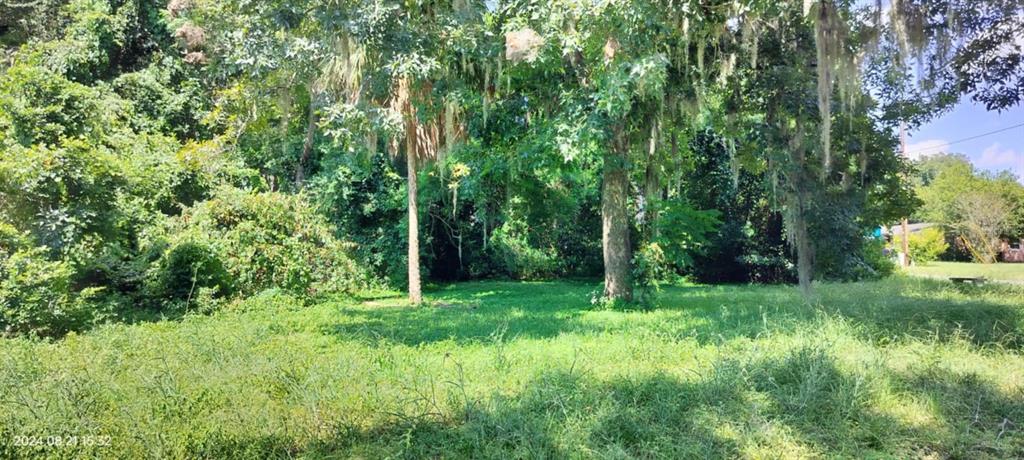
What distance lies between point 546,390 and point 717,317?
416 centimetres

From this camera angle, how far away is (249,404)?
11.7 feet

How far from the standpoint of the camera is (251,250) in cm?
998

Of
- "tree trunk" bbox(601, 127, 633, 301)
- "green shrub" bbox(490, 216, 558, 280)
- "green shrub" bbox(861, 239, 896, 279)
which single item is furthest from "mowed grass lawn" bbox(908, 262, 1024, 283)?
"green shrub" bbox(490, 216, 558, 280)

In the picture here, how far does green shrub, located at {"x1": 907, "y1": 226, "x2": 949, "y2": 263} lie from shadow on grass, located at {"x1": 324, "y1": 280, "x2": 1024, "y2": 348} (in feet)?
59.5

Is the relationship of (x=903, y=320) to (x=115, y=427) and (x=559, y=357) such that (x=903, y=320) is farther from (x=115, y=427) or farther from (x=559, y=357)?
(x=115, y=427)

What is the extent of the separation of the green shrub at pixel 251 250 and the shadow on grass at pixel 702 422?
678 cm

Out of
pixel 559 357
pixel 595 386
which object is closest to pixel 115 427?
pixel 595 386

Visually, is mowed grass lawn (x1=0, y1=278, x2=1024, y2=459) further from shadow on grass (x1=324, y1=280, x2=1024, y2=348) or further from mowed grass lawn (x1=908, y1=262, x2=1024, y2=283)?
mowed grass lawn (x1=908, y1=262, x2=1024, y2=283)

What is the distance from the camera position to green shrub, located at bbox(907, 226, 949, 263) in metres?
25.4

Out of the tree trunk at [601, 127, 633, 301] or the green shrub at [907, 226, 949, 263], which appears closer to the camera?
the tree trunk at [601, 127, 633, 301]

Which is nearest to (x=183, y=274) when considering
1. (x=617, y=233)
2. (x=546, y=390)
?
(x=617, y=233)

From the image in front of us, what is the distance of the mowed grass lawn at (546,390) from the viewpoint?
304 centimetres

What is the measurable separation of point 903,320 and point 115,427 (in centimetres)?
A: 711

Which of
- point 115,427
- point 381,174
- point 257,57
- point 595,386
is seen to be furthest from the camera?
point 381,174
